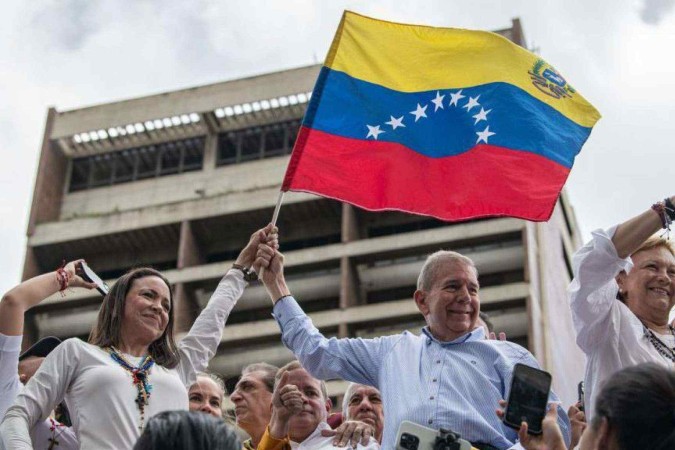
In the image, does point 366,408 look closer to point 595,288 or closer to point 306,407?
point 306,407

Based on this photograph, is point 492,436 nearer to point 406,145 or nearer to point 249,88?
point 406,145

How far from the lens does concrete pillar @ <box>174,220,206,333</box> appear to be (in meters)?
43.0

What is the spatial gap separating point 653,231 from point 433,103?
93.9 inches

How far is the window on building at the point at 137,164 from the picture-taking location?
47.9 metres

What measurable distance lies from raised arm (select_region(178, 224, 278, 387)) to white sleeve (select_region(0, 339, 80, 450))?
700mm

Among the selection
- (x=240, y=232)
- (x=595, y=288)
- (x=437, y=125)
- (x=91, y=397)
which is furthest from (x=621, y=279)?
(x=240, y=232)

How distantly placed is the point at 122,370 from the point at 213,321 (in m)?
0.82

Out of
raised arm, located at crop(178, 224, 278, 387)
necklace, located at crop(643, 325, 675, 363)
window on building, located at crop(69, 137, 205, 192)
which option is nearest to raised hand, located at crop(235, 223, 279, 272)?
raised arm, located at crop(178, 224, 278, 387)

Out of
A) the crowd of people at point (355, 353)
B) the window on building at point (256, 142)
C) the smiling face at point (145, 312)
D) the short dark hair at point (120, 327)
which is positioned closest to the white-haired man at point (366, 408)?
the crowd of people at point (355, 353)

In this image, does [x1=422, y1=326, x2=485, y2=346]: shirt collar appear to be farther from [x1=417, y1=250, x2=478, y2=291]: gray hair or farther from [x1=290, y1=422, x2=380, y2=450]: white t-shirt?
[x1=290, y1=422, x2=380, y2=450]: white t-shirt

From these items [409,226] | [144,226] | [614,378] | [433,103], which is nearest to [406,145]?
[433,103]

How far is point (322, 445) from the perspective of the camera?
625cm

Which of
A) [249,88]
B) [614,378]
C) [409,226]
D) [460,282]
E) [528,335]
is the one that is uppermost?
[249,88]

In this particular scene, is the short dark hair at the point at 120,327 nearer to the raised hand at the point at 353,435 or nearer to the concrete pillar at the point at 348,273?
the raised hand at the point at 353,435
